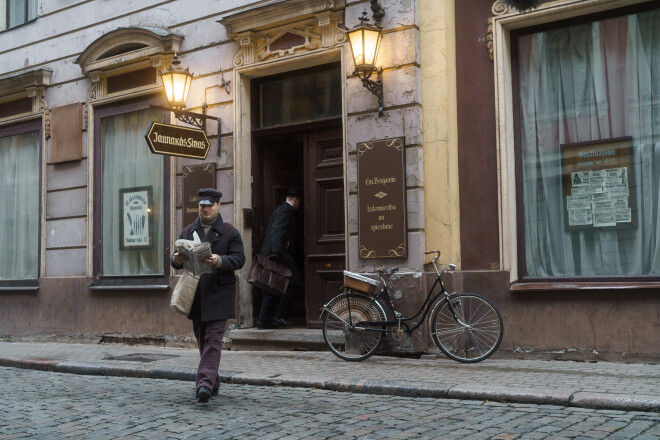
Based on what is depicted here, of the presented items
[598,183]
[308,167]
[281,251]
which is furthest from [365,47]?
[598,183]

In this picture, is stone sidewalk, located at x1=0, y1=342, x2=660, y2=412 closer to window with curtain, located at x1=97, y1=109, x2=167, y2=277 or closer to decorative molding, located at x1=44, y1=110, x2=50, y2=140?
window with curtain, located at x1=97, y1=109, x2=167, y2=277

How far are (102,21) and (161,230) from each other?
3.52 m

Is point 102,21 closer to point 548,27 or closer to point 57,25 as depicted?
point 57,25

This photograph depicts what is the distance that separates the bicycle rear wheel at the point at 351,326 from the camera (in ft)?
28.7

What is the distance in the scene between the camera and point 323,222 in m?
10.4

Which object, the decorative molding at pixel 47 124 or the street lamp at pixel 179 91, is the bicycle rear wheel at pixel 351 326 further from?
the decorative molding at pixel 47 124

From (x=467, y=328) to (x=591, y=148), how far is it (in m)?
2.35

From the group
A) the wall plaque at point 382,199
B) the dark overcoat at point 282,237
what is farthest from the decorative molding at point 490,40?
the dark overcoat at point 282,237

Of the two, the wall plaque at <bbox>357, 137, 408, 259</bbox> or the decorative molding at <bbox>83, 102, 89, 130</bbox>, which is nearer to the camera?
the wall plaque at <bbox>357, 137, 408, 259</bbox>

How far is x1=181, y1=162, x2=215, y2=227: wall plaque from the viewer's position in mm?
10922

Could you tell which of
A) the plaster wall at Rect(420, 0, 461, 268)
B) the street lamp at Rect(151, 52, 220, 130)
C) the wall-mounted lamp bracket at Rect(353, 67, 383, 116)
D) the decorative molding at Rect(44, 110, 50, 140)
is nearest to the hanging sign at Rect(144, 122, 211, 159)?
the street lamp at Rect(151, 52, 220, 130)

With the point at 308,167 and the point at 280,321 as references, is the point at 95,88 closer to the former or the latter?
the point at 308,167

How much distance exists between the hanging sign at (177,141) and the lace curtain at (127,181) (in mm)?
1590

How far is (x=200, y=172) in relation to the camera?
36.1ft
